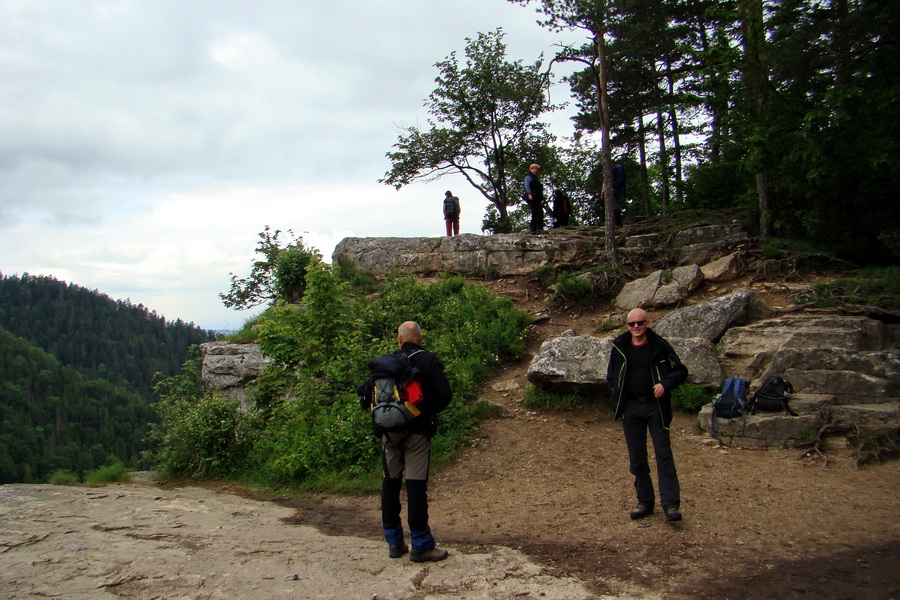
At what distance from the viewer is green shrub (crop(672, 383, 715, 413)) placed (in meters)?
8.77

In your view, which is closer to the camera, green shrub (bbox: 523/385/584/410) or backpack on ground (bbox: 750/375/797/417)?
backpack on ground (bbox: 750/375/797/417)

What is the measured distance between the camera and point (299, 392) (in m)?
9.20

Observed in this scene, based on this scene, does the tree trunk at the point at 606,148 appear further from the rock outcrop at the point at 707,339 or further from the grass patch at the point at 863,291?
the grass patch at the point at 863,291

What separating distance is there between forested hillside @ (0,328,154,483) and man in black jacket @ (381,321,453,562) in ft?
277

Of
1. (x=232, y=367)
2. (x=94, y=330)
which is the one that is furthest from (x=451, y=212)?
(x=94, y=330)

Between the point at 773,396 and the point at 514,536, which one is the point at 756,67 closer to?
the point at 773,396

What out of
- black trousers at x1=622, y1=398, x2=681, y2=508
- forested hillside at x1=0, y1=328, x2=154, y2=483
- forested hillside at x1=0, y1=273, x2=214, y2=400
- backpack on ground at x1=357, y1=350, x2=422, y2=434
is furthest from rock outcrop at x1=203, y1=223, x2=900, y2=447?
forested hillside at x1=0, y1=273, x2=214, y2=400

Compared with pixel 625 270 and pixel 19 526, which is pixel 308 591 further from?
pixel 625 270

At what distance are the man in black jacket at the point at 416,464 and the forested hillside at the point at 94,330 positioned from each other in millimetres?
129419

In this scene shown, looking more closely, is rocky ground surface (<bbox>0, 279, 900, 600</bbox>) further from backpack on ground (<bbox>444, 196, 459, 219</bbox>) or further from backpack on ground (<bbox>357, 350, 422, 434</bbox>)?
backpack on ground (<bbox>444, 196, 459, 219</bbox>)

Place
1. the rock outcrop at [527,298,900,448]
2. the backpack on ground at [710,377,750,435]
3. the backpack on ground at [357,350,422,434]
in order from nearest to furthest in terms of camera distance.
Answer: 1. the backpack on ground at [357,350,422,434]
2. the rock outcrop at [527,298,900,448]
3. the backpack on ground at [710,377,750,435]

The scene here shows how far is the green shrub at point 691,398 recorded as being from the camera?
28.8ft

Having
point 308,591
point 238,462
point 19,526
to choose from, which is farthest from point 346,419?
point 308,591

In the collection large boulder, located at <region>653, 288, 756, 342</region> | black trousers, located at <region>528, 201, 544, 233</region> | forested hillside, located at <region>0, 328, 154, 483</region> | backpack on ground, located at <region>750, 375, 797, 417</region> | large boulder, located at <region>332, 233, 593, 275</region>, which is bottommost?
forested hillside, located at <region>0, 328, 154, 483</region>
